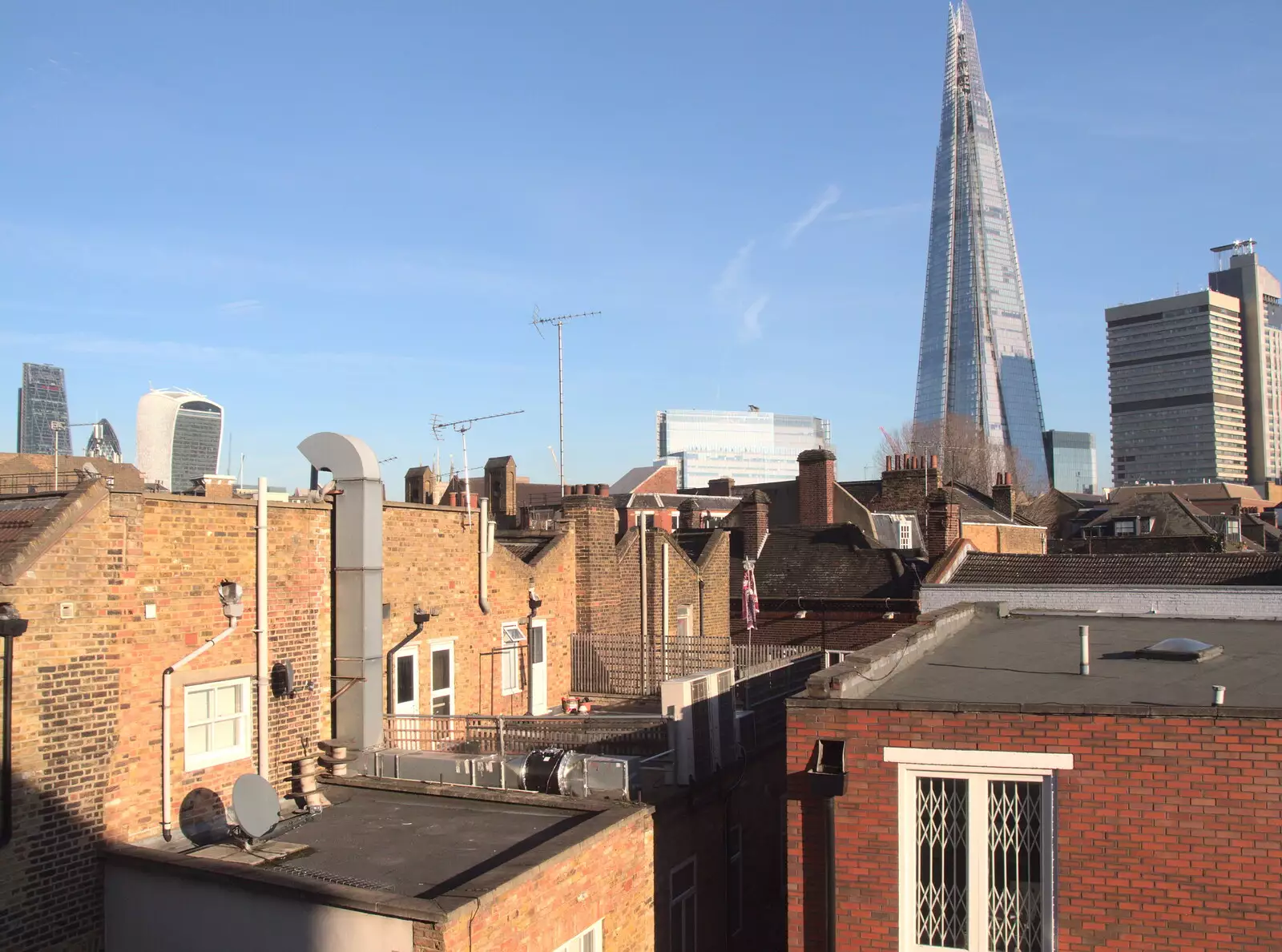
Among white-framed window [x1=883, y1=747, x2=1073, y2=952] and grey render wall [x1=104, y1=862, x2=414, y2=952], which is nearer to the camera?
white-framed window [x1=883, y1=747, x2=1073, y2=952]

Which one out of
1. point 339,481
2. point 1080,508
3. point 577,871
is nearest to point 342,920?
point 577,871

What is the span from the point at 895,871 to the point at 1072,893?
1.48 meters

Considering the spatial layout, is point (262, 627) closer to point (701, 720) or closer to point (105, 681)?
point (105, 681)

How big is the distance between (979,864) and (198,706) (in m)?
8.95

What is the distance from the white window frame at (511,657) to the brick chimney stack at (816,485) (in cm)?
2345

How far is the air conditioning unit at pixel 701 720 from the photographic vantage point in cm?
1364

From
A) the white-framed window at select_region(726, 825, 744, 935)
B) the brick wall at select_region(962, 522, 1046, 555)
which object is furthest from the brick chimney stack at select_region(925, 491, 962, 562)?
the white-framed window at select_region(726, 825, 744, 935)

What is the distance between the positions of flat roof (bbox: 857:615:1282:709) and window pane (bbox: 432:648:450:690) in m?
7.93

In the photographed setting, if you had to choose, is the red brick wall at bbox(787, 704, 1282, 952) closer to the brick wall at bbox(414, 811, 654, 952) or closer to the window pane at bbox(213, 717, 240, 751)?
the brick wall at bbox(414, 811, 654, 952)

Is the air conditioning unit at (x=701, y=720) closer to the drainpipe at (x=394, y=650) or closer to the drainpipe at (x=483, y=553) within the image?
the drainpipe at (x=394, y=650)

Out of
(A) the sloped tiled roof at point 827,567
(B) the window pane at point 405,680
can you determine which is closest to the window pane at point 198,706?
(B) the window pane at point 405,680

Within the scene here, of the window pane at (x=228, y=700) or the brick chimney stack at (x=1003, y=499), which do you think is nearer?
the window pane at (x=228, y=700)

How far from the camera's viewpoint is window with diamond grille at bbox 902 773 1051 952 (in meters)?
8.85

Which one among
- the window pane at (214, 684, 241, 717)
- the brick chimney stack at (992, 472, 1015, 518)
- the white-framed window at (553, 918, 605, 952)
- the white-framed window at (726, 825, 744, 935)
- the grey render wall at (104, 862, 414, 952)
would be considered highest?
the brick chimney stack at (992, 472, 1015, 518)
